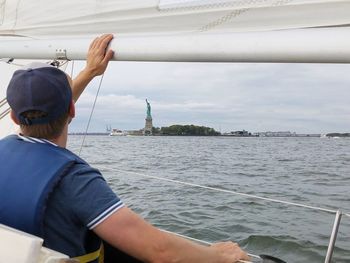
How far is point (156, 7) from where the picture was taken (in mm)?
1835

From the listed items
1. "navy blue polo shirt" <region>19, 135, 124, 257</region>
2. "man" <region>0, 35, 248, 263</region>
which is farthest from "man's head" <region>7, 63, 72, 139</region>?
"navy blue polo shirt" <region>19, 135, 124, 257</region>

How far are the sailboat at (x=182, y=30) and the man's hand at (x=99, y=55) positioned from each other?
0.04 metres

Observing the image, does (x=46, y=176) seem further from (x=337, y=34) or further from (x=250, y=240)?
(x=250, y=240)

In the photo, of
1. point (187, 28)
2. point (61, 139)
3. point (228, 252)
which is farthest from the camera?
point (187, 28)

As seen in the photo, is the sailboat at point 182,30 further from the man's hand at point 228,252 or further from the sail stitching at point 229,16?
the man's hand at point 228,252

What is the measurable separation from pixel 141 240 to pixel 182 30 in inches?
39.6

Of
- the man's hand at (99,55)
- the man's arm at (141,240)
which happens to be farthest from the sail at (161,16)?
the man's arm at (141,240)

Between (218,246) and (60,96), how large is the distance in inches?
24.9

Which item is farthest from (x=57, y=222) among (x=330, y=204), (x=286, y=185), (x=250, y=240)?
(x=286, y=185)

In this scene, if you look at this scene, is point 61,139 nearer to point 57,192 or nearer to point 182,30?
point 57,192

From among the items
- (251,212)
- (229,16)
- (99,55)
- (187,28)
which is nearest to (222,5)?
(229,16)

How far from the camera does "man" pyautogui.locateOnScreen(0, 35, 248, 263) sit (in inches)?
40.6

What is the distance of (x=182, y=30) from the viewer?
1826mm

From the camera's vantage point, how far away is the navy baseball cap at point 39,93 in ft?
3.57
